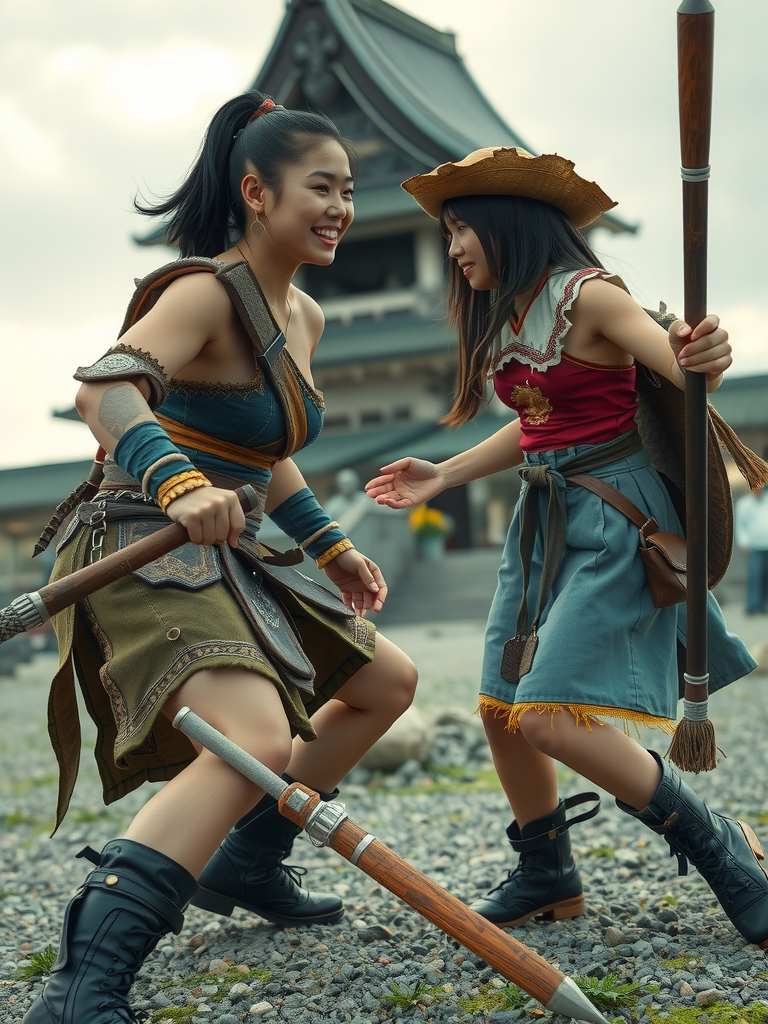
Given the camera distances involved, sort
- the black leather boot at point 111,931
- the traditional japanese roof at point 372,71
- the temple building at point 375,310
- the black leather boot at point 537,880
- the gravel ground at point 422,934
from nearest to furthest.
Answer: the black leather boot at point 111,931 → the gravel ground at point 422,934 → the black leather boot at point 537,880 → the temple building at point 375,310 → the traditional japanese roof at point 372,71

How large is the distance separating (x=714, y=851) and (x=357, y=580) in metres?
1.19

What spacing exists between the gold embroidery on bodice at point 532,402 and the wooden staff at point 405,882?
3.86 ft

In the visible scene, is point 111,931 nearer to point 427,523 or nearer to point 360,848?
point 360,848

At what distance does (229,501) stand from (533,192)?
1.26 m

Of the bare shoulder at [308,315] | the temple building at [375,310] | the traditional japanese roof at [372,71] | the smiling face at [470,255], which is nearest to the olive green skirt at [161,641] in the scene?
the bare shoulder at [308,315]

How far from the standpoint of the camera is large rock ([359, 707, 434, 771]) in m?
5.74

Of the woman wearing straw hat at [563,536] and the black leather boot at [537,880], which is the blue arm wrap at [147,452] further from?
the black leather boot at [537,880]

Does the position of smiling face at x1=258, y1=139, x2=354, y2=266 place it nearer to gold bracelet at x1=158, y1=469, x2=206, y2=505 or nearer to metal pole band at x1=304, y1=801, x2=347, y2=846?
gold bracelet at x1=158, y1=469, x2=206, y2=505

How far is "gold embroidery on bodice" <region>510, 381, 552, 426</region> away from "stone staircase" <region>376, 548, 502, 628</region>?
41.0ft

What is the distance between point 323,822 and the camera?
221cm

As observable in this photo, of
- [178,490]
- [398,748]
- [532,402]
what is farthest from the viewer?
[398,748]

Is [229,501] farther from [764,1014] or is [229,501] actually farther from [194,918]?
[194,918]

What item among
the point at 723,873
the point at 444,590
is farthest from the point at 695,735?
the point at 444,590

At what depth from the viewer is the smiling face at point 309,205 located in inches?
105
